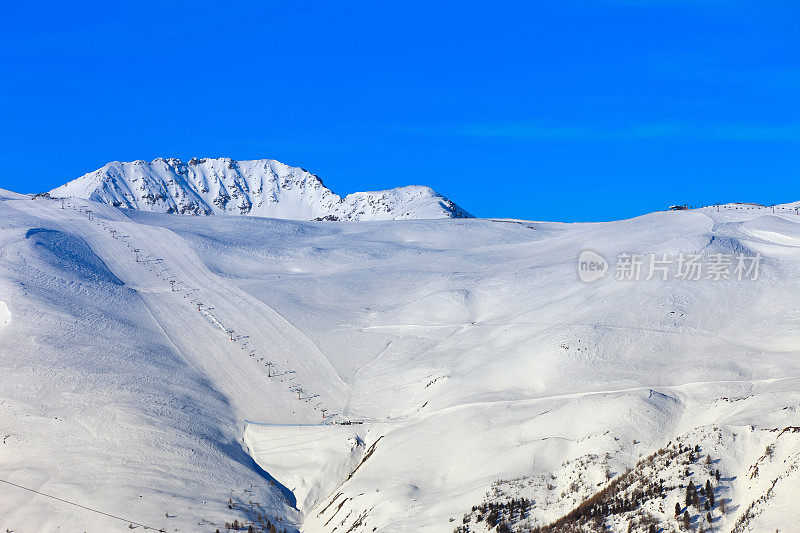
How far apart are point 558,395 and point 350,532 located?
11799 mm

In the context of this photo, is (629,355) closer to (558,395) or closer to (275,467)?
(558,395)

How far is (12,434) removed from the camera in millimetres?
33094

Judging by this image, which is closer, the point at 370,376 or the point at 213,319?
the point at 370,376

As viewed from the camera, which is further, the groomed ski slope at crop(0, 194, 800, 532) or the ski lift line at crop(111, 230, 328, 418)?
the ski lift line at crop(111, 230, 328, 418)

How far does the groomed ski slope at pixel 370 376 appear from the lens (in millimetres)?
27344

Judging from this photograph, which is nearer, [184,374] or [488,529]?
[488,529]

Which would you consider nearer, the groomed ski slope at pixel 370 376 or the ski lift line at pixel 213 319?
the groomed ski slope at pixel 370 376

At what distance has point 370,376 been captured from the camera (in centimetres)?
4284

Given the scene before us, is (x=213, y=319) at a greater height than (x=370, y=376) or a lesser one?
greater

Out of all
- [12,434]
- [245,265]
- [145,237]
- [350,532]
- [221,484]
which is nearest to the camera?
[350,532]

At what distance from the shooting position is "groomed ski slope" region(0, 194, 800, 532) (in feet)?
89.7

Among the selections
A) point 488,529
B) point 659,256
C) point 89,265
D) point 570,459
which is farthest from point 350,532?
point 89,265

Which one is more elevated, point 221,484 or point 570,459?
point 221,484

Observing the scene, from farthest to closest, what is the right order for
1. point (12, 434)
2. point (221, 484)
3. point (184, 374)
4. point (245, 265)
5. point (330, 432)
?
1. point (245, 265)
2. point (184, 374)
3. point (330, 432)
4. point (12, 434)
5. point (221, 484)
